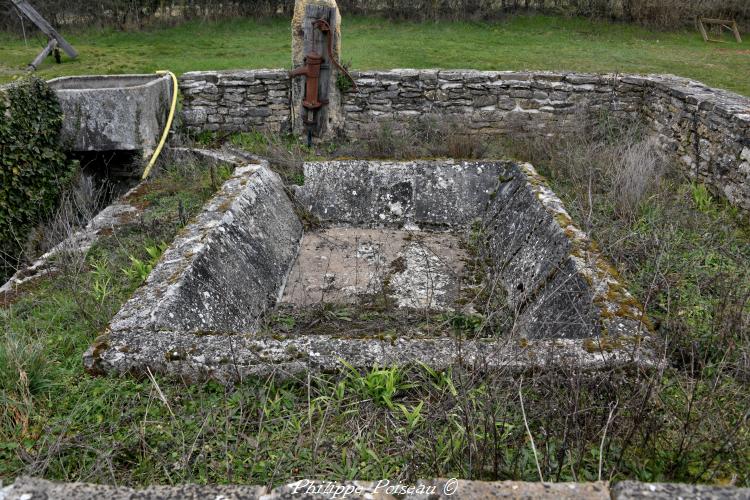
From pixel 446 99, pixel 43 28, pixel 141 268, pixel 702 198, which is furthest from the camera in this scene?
pixel 43 28

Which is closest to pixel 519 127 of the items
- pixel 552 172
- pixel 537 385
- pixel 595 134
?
pixel 595 134

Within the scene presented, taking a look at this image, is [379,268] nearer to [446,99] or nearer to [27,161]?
[446,99]

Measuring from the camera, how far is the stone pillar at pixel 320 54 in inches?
Answer: 261

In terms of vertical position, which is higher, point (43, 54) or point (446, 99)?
point (43, 54)

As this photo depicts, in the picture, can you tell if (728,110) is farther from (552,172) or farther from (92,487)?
(92,487)

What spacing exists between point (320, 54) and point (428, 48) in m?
7.01

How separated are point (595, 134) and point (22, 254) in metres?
6.54

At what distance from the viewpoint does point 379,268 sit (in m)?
4.67

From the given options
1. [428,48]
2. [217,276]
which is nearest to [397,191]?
[217,276]

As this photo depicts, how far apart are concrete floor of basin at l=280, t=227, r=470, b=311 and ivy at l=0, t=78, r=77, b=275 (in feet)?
9.46

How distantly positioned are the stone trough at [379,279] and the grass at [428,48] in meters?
6.13

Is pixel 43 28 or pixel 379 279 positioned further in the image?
pixel 43 28

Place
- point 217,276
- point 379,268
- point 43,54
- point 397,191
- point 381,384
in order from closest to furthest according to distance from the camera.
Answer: point 381,384
point 217,276
point 379,268
point 397,191
point 43,54

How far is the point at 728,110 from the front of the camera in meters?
5.32
